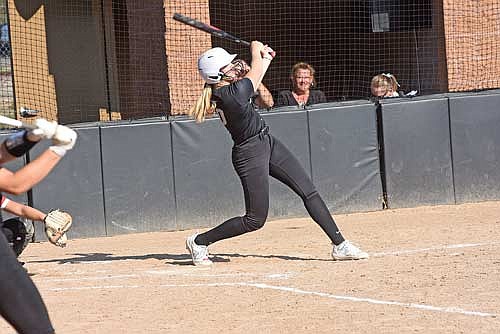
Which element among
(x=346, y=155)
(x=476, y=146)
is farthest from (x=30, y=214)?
(x=476, y=146)

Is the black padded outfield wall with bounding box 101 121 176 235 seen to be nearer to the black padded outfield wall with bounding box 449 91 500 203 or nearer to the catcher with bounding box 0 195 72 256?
the catcher with bounding box 0 195 72 256

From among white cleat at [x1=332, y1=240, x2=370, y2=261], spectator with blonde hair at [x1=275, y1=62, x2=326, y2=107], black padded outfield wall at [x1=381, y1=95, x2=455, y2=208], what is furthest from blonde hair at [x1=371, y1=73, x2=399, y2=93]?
white cleat at [x1=332, y1=240, x2=370, y2=261]

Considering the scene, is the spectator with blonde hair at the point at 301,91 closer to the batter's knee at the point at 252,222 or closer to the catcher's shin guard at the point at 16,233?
the batter's knee at the point at 252,222

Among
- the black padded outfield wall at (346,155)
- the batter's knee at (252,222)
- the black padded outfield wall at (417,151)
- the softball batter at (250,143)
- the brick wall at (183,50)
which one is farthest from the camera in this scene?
the brick wall at (183,50)

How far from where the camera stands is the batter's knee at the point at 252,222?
8.53 metres

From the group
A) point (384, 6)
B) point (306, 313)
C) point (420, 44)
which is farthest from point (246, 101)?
point (420, 44)

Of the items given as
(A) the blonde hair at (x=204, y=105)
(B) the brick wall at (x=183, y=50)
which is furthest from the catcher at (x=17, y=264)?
(B) the brick wall at (x=183, y=50)

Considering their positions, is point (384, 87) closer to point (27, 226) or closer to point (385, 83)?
point (385, 83)

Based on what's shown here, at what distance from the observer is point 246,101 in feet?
27.2

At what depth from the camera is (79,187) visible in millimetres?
11461

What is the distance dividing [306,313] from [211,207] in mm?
5216

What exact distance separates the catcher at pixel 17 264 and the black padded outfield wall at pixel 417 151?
7.86m

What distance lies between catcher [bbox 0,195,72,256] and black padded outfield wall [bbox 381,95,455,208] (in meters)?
4.89

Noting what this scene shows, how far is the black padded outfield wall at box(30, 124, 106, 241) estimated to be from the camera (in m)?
11.4
